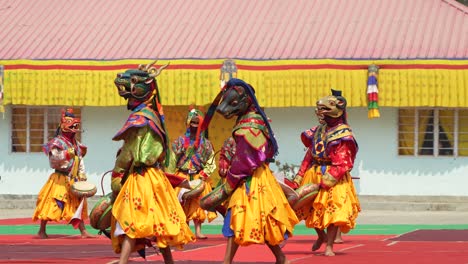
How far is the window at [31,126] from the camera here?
102 ft

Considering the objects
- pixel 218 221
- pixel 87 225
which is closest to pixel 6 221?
pixel 87 225

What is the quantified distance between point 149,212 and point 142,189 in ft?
0.73

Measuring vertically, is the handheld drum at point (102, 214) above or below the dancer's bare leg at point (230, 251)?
above

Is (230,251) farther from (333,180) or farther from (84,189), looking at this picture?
(84,189)

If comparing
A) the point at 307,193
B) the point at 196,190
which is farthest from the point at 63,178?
the point at 307,193

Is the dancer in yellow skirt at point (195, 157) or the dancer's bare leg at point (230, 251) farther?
the dancer in yellow skirt at point (195, 157)

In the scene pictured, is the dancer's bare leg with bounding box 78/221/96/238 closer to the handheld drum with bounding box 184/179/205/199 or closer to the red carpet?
the red carpet

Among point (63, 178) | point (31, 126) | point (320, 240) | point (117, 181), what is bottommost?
point (320, 240)

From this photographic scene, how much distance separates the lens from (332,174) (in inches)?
618

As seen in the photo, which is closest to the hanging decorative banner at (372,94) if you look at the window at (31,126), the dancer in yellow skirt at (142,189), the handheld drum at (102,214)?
the window at (31,126)

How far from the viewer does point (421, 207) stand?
27703mm

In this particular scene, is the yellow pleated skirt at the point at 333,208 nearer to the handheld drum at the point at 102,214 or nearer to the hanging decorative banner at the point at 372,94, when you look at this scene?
the handheld drum at the point at 102,214

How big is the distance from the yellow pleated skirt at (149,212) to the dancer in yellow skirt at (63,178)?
6965 mm

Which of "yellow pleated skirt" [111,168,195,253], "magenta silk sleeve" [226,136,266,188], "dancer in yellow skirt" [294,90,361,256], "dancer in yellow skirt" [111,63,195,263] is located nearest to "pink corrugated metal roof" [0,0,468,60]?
"dancer in yellow skirt" [294,90,361,256]
